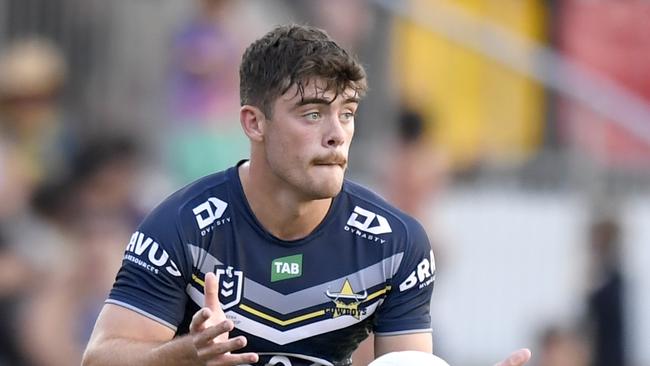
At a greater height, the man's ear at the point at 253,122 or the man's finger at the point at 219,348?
the man's ear at the point at 253,122

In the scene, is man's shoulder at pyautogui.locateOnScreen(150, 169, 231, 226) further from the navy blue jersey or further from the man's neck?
the man's neck

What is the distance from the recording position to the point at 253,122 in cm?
653

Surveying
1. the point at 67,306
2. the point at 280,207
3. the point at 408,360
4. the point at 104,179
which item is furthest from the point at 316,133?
the point at 104,179

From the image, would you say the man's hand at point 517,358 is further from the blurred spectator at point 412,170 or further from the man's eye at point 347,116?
the blurred spectator at point 412,170

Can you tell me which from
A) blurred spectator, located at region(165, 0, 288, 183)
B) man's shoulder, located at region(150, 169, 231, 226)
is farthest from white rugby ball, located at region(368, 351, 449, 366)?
blurred spectator, located at region(165, 0, 288, 183)

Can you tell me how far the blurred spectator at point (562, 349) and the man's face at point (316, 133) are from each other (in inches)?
269

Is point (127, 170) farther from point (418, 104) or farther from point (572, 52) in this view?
point (572, 52)

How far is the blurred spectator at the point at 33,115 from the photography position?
39.2 feet

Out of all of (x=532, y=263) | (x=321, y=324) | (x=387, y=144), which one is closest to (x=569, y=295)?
(x=532, y=263)

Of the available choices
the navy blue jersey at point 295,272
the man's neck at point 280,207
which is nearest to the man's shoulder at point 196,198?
the navy blue jersey at point 295,272

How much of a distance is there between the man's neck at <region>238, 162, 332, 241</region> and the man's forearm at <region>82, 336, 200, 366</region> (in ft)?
2.70

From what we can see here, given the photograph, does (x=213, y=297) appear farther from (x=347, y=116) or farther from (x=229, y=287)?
(x=347, y=116)

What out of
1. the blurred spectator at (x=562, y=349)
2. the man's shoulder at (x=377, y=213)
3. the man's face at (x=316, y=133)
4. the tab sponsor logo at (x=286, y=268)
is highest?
the man's face at (x=316, y=133)

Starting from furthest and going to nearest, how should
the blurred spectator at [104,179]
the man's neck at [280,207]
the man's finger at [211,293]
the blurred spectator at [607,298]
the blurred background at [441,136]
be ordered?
1. the blurred spectator at [607,298]
2. the blurred background at [441,136]
3. the blurred spectator at [104,179]
4. the man's neck at [280,207]
5. the man's finger at [211,293]
